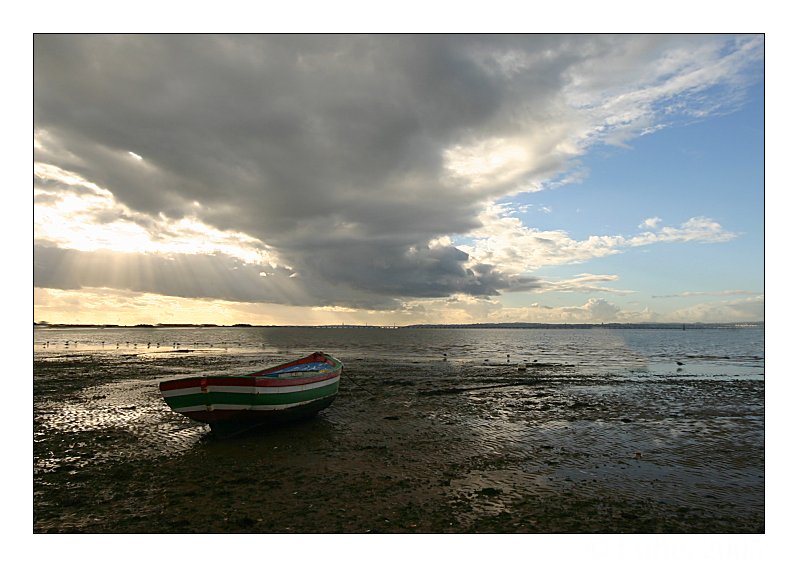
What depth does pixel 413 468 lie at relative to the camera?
39.7ft

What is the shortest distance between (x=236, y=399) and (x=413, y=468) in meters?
6.36

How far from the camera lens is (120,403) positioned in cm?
2161

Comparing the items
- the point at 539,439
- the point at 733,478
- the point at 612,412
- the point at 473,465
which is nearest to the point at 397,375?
the point at 612,412

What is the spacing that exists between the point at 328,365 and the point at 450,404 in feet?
21.3

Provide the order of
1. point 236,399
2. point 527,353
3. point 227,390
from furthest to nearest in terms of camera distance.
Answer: point 527,353 → point 236,399 → point 227,390

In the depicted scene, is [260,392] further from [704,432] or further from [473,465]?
[704,432]

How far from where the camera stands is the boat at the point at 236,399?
1414cm

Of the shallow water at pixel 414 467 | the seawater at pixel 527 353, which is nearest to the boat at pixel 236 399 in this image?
the shallow water at pixel 414 467

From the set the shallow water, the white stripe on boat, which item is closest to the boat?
the white stripe on boat

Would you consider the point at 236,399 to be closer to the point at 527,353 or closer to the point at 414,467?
the point at 414,467

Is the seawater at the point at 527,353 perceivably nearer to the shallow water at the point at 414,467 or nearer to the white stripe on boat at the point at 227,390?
the shallow water at the point at 414,467

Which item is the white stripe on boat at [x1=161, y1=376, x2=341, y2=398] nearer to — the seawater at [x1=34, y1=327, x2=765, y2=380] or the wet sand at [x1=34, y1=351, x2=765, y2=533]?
the wet sand at [x1=34, y1=351, x2=765, y2=533]

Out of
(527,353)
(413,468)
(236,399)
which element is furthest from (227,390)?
(527,353)

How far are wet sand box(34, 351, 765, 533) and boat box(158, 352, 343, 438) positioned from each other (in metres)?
0.73
